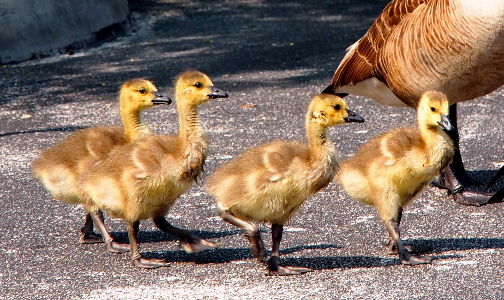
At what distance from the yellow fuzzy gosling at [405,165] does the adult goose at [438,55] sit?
0.93 metres

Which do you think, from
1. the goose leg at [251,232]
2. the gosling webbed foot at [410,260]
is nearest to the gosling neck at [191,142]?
the goose leg at [251,232]

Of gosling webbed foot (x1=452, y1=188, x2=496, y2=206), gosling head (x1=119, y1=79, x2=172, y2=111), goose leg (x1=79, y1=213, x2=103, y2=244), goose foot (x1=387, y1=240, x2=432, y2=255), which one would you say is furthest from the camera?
gosling webbed foot (x1=452, y1=188, x2=496, y2=206)

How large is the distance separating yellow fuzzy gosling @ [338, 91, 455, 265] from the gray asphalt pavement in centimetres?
30

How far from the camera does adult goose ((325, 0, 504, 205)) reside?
522cm

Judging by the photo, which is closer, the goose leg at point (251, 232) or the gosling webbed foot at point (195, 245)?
the goose leg at point (251, 232)

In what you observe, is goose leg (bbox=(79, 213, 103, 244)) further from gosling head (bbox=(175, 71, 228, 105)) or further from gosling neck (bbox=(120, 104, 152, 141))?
gosling head (bbox=(175, 71, 228, 105))

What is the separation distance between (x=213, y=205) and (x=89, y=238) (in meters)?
0.97

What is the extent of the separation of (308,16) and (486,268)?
9.16 metres

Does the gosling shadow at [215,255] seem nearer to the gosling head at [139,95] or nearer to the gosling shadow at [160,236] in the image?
the gosling shadow at [160,236]

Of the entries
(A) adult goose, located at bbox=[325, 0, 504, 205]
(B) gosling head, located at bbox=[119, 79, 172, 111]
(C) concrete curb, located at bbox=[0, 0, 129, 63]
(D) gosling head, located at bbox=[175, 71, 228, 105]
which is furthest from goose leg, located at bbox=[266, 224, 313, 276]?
(C) concrete curb, located at bbox=[0, 0, 129, 63]

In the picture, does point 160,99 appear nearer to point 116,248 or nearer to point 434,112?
point 116,248

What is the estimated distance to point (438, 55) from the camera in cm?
541

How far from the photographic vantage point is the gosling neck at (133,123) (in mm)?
4973

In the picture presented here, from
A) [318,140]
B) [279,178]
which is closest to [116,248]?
[279,178]
